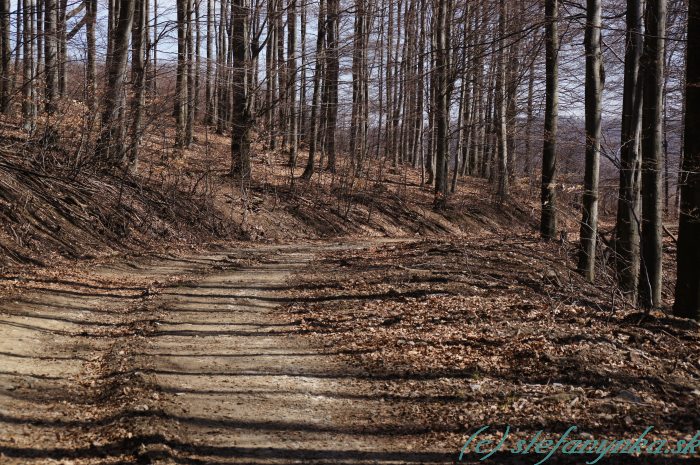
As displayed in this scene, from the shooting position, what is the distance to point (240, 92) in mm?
23000

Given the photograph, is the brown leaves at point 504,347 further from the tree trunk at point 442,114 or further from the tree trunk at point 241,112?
the tree trunk at point 442,114

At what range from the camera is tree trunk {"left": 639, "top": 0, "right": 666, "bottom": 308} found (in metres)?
10.7

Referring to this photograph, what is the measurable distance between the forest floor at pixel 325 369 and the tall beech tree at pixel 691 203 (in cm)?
81

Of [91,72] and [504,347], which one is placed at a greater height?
[91,72]

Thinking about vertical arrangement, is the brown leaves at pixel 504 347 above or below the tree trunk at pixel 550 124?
below

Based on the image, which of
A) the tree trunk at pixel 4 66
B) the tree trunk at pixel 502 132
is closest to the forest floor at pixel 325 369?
the tree trunk at pixel 4 66

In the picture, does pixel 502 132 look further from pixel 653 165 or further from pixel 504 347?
pixel 504 347

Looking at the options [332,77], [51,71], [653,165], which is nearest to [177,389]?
[653,165]

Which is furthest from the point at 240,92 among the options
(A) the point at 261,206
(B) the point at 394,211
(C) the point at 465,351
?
(C) the point at 465,351

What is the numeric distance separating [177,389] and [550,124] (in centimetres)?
1218

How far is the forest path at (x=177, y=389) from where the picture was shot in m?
5.05

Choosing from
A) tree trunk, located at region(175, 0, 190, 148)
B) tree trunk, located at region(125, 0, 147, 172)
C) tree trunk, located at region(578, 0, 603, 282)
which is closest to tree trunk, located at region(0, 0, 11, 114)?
tree trunk, located at region(125, 0, 147, 172)

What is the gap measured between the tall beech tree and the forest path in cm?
518

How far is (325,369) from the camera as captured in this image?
7.21m
